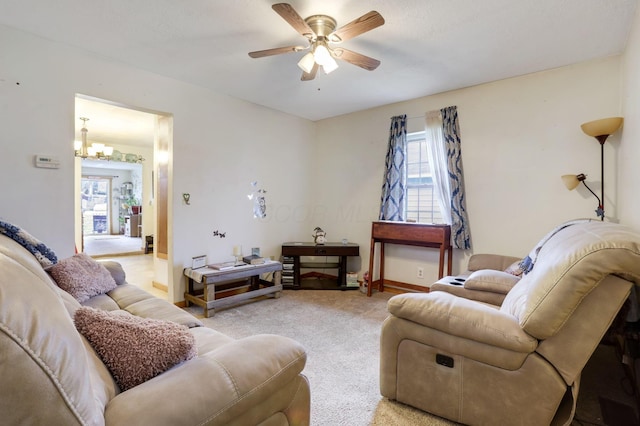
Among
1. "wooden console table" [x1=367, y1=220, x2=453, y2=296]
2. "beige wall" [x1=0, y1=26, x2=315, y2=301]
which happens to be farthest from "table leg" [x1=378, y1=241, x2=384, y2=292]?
"beige wall" [x1=0, y1=26, x2=315, y2=301]

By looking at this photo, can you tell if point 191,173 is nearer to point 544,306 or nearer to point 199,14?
point 199,14

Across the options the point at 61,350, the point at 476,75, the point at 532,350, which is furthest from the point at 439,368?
the point at 476,75

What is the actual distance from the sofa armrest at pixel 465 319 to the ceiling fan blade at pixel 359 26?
167 centimetres

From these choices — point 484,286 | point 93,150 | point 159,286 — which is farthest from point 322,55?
point 93,150

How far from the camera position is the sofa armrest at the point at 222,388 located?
0.79 m

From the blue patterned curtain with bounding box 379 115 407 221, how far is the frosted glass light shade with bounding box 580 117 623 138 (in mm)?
1857

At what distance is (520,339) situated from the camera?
4.48 feet

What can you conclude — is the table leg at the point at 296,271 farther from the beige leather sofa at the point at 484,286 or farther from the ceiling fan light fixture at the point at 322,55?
the ceiling fan light fixture at the point at 322,55

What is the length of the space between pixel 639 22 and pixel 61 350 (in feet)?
11.0

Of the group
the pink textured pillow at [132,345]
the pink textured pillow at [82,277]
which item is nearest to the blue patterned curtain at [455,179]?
the pink textured pillow at [132,345]

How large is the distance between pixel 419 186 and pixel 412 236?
0.78m

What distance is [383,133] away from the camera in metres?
4.32

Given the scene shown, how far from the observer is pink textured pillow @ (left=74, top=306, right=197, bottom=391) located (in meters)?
0.94

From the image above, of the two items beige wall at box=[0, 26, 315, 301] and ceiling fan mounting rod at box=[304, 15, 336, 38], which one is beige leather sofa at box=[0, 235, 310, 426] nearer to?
ceiling fan mounting rod at box=[304, 15, 336, 38]
